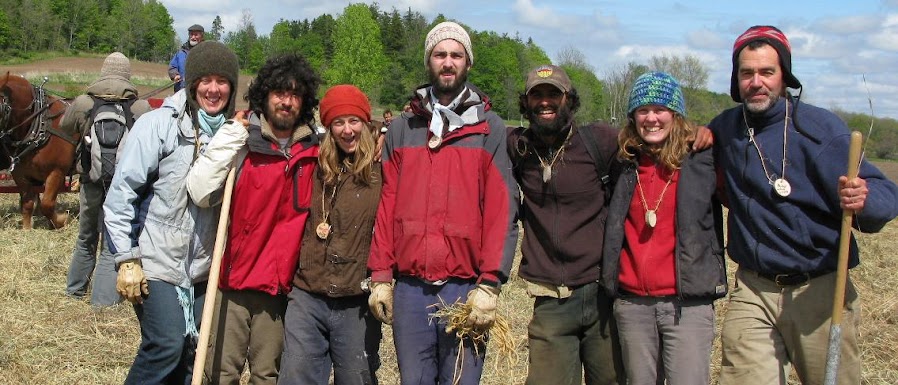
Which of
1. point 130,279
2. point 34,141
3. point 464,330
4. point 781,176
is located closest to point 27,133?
point 34,141

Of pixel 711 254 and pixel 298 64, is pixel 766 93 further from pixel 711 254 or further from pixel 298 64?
pixel 298 64

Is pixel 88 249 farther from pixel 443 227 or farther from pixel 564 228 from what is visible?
pixel 564 228

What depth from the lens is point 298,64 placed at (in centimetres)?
394

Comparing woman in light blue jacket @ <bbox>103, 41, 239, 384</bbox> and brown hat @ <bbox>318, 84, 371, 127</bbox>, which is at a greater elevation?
brown hat @ <bbox>318, 84, 371, 127</bbox>

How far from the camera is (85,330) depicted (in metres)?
6.04

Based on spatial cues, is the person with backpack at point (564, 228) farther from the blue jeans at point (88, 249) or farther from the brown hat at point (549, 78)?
the blue jeans at point (88, 249)

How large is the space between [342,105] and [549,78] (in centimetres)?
107

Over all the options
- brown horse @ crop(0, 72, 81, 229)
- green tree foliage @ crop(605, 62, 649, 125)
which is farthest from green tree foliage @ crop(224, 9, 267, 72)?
brown horse @ crop(0, 72, 81, 229)

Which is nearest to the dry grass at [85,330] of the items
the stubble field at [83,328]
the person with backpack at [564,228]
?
the stubble field at [83,328]

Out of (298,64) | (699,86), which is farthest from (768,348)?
(699,86)

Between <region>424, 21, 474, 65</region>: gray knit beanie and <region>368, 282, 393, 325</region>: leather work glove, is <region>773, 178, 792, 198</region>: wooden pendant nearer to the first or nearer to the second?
<region>424, 21, 474, 65</region>: gray knit beanie

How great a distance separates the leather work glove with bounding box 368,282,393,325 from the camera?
3648 millimetres

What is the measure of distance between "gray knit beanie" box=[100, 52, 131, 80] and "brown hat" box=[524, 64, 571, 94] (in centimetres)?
457

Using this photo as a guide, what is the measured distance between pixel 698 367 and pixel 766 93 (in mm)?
1356
